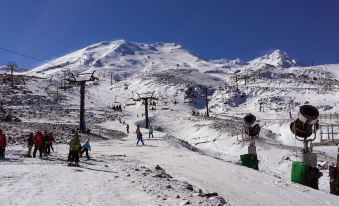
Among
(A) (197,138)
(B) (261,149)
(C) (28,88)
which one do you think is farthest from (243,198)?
(C) (28,88)

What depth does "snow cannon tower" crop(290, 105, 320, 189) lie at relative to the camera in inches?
845

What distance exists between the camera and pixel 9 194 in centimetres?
1245

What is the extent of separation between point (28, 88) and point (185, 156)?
88.3 m

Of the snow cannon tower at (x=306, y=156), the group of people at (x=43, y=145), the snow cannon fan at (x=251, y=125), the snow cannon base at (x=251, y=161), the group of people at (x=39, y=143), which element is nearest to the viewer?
the group of people at (x=43, y=145)

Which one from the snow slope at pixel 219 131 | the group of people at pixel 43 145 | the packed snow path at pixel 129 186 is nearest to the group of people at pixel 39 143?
the group of people at pixel 43 145

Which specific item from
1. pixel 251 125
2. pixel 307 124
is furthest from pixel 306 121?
pixel 251 125

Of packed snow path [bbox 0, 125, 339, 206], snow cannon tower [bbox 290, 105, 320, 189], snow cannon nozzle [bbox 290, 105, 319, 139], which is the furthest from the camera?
snow cannon nozzle [bbox 290, 105, 319, 139]

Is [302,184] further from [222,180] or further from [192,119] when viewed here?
[192,119]

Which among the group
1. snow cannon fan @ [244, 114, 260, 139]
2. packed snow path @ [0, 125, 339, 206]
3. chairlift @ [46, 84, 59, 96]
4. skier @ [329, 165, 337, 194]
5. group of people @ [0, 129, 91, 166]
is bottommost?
skier @ [329, 165, 337, 194]

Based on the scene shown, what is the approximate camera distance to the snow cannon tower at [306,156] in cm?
2147

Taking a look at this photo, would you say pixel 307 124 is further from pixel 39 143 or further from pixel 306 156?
pixel 39 143

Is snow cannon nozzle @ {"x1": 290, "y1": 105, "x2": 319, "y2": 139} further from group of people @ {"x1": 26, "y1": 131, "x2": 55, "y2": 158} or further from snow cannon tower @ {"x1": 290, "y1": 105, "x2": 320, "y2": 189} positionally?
group of people @ {"x1": 26, "y1": 131, "x2": 55, "y2": 158}

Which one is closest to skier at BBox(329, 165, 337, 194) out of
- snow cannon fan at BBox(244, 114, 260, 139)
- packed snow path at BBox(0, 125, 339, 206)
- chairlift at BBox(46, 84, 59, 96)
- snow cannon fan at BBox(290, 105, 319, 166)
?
snow cannon fan at BBox(290, 105, 319, 166)

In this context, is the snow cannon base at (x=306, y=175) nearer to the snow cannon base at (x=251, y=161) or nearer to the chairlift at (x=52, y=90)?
the snow cannon base at (x=251, y=161)
